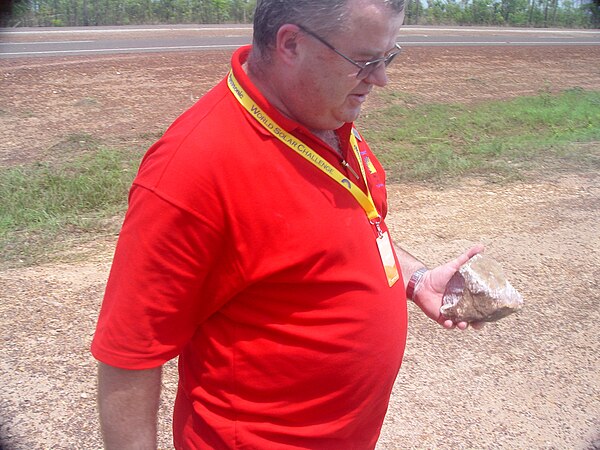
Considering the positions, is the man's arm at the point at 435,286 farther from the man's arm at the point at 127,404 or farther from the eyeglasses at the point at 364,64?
the man's arm at the point at 127,404

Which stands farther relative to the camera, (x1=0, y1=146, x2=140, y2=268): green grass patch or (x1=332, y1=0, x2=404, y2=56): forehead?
(x1=0, y1=146, x2=140, y2=268): green grass patch

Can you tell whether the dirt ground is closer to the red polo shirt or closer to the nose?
the red polo shirt

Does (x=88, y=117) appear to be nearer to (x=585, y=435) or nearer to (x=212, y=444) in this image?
(x=585, y=435)

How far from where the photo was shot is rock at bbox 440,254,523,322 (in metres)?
2.44

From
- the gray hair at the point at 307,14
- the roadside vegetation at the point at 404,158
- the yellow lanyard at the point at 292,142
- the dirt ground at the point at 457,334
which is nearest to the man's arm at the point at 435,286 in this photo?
the yellow lanyard at the point at 292,142

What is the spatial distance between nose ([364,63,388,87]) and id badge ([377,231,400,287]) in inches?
17.1

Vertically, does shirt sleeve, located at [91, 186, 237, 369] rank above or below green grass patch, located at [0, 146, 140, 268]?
above

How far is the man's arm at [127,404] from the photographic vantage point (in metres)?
1.78

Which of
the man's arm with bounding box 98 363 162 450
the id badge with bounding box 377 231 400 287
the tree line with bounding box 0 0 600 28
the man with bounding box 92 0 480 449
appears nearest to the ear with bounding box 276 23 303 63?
the man with bounding box 92 0 480 449

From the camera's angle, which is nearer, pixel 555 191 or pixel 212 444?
pixel 212 444

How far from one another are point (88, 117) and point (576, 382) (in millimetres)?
8405

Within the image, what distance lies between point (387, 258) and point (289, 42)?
2.21ft

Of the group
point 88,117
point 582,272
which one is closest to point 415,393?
point 582,272

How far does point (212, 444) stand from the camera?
1973 mm
